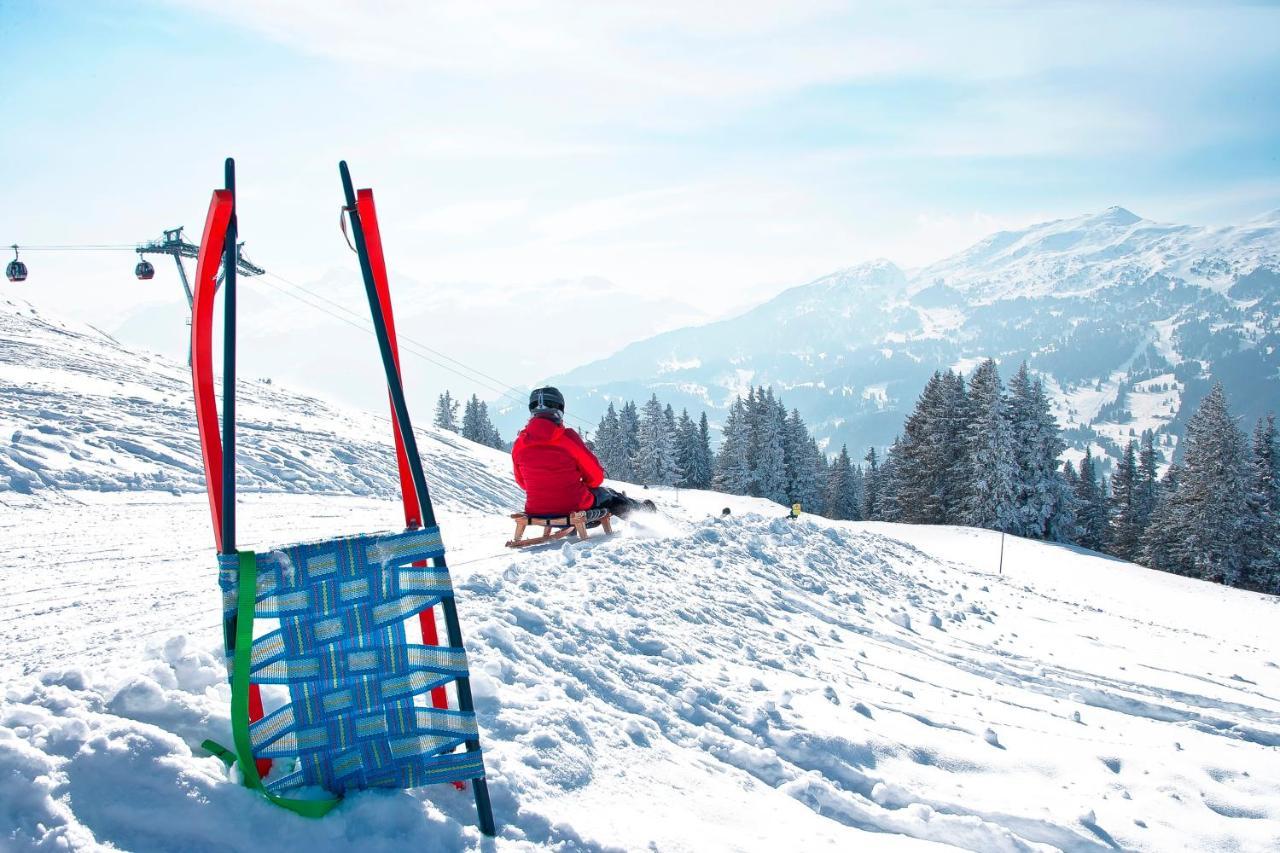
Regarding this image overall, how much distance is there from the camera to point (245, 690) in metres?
3.29

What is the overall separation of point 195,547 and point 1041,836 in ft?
32.3

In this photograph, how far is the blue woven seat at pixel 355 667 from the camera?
3.41 metres

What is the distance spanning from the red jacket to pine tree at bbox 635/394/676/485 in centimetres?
4950

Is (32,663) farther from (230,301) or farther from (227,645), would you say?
(230,301)

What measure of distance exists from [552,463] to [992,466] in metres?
36.4

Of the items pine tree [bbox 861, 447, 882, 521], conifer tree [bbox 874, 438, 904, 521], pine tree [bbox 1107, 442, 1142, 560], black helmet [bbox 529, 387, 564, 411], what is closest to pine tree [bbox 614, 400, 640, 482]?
pine tree [bbox 861, 447, 882, 521]

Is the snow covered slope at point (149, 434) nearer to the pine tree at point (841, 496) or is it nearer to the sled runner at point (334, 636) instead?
the sled runner at point (334, 636)

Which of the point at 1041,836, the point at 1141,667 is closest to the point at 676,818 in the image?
the point at 1041,836

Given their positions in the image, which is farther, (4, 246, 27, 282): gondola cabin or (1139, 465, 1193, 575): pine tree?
(1139, 465, 1193, 575): pine tree

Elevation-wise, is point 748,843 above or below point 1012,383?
below

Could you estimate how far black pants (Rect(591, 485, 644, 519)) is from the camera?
11711 mm

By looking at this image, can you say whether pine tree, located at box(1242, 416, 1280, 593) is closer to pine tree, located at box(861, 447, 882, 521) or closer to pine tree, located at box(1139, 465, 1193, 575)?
pine tree, located at box(1139, 465, 1193, 575)

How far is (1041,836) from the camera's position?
5098 millimetres

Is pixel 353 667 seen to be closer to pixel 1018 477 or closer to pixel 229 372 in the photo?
pixel 229 372
